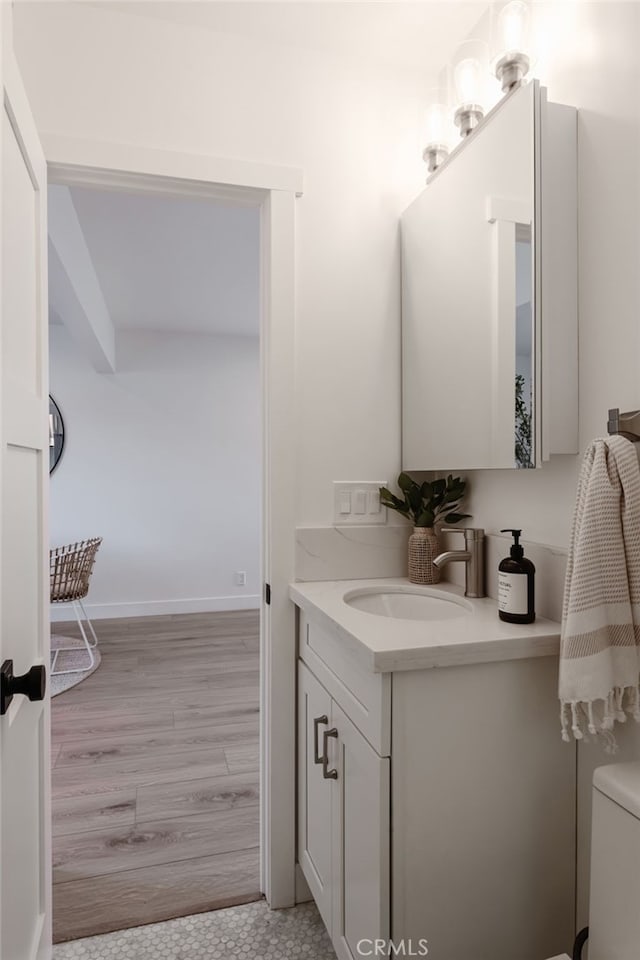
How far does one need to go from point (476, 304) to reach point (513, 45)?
575mm

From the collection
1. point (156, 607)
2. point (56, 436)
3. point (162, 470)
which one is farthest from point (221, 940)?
point (56, 436)


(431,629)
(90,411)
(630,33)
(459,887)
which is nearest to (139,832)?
(459,887)

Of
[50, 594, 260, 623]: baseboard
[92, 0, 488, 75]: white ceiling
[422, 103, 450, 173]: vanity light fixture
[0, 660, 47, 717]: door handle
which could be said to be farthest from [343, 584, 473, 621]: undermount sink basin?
[50, 594, 260, 623]: baseboard

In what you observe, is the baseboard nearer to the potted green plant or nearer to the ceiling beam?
the ceiling beam

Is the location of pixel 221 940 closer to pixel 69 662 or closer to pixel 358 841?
pixel 358 841

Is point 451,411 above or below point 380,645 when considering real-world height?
above

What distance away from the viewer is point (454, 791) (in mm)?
1125

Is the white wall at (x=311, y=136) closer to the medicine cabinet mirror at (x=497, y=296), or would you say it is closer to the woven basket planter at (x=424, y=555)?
the medicine cabinet mirror at (x=497, y=296)

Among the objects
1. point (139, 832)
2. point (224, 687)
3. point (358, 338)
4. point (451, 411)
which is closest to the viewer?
point (451, 411)

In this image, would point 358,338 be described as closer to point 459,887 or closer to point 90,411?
point 459,887

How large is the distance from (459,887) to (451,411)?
1084mm

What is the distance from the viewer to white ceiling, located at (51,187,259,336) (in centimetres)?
274

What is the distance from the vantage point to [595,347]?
121cm

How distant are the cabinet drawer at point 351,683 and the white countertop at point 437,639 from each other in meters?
0.05
